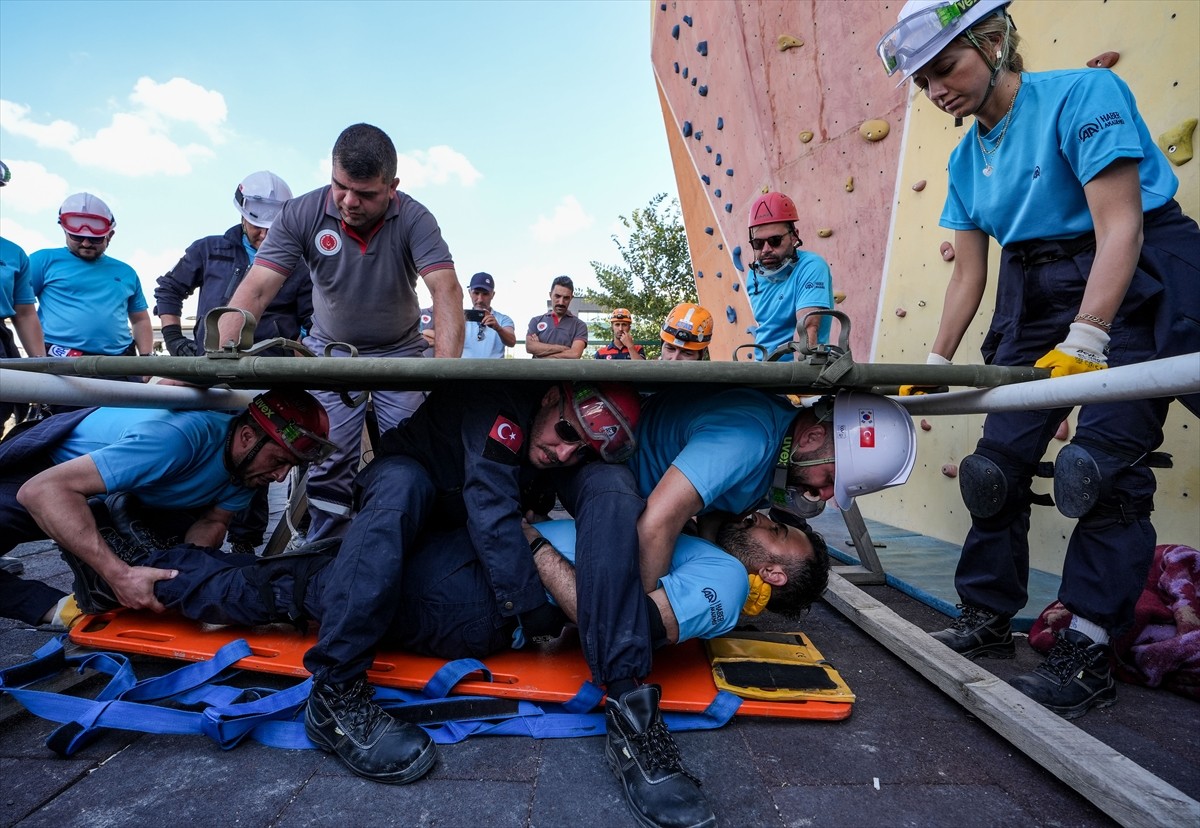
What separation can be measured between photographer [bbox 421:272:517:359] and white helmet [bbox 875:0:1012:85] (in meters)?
4.28

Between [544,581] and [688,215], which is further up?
[688,215]

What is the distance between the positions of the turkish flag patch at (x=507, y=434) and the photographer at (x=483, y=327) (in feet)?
13.0

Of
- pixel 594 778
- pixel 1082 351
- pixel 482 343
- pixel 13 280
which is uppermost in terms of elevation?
pixel 13 280

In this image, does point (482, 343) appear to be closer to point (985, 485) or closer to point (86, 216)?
point (86, 216)

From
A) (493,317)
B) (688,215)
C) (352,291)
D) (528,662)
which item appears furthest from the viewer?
(688,215)

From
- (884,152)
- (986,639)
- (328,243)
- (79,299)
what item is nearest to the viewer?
(986,639)

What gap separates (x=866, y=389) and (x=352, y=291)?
190 cm

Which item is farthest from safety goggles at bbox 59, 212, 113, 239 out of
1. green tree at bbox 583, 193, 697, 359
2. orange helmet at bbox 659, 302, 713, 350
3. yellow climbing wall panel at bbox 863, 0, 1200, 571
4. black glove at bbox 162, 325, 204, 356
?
Result: green tree at bbox 583, 193, 697, 359

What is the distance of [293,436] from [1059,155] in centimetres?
226

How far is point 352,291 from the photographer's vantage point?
2545mm

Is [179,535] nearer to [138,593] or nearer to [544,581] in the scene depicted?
[138,593]

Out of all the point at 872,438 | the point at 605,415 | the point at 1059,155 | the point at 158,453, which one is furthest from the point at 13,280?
the point at 1059,155

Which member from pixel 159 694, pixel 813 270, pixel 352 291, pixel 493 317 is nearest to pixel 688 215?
pixel 493 317

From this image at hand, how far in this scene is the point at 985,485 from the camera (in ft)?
6.36
